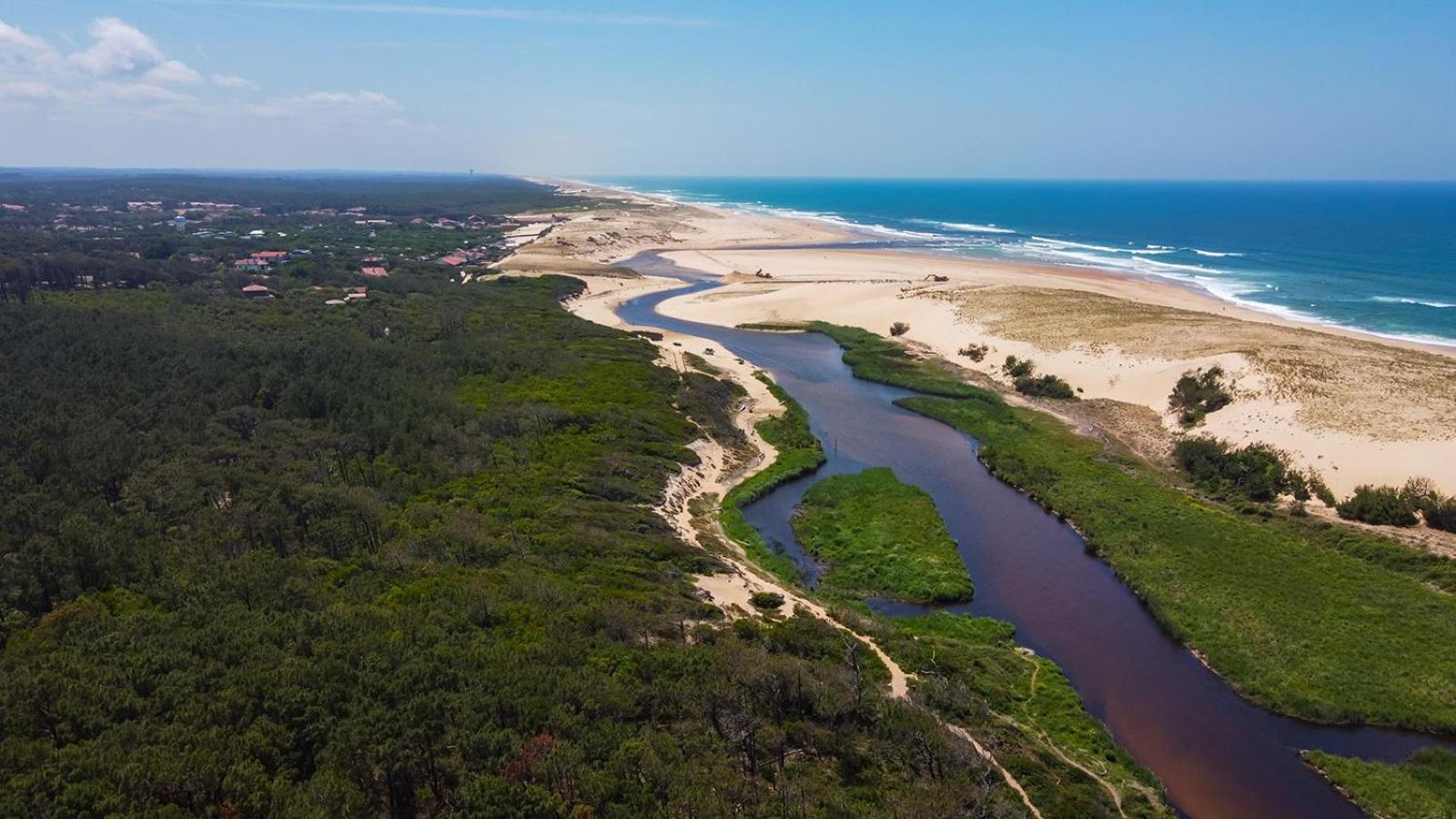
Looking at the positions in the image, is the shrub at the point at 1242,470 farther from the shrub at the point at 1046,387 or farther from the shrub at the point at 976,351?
the shrub at the point at 976,351

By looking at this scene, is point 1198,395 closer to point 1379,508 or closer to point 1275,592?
point 1379,508

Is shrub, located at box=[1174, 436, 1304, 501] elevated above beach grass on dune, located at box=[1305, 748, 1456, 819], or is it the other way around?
shrub, located at box=[1174, 436, 1304, 501]

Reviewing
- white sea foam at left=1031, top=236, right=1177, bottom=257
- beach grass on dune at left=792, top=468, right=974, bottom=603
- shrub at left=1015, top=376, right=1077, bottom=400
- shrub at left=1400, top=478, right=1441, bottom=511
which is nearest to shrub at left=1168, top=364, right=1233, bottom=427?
shrub at left=1015, top=376, right=1077, bottom=400

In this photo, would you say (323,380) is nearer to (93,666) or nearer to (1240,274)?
(93,666)

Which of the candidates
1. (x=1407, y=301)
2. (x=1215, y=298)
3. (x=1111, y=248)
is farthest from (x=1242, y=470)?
(x=1111, y=248)

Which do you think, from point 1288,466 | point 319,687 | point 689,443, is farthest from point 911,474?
point 319,687

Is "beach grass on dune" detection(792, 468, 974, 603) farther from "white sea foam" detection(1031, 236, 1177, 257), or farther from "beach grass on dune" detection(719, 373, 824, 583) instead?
"white sea foam" detection(1031, 236, 1177, 257)
